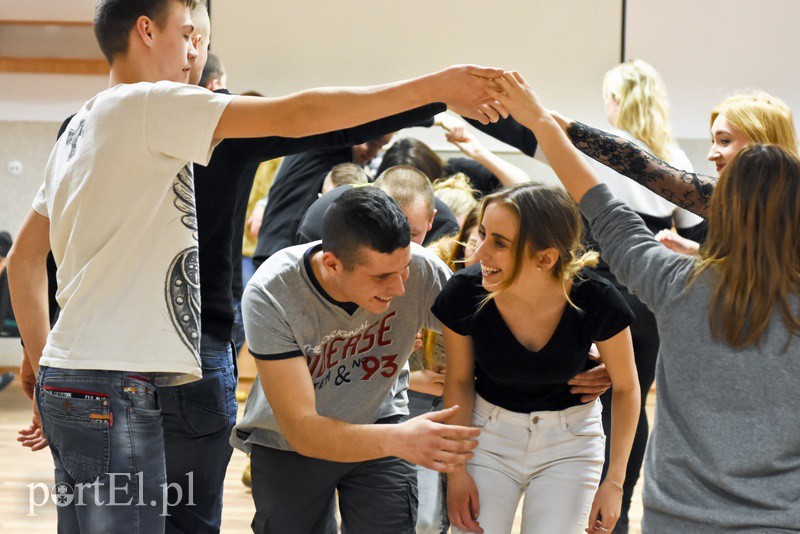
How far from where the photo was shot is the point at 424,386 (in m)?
2.48

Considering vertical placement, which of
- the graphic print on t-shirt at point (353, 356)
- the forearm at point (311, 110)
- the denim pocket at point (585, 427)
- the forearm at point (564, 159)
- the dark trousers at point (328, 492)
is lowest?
the dark trousers at point (328, 492)

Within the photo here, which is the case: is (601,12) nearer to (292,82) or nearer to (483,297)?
(292,82)

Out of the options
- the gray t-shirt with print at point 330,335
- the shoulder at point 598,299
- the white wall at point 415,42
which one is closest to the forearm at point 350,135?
the gray t-shirt with print at point 330,335

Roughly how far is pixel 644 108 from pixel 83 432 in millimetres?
2371

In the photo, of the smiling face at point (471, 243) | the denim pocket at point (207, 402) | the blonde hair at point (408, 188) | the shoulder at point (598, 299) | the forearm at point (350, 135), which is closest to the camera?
the forearm at point (350, 135)

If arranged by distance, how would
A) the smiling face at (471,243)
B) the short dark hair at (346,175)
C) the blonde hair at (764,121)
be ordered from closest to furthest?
the blonde hair at (764,121)
the smiling face at (471,243)
the short dark hair at (346,175)

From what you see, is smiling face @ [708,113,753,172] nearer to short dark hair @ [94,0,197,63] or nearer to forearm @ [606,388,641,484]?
A: forearm @ [606,388,641,484]

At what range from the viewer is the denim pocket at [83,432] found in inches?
60.5

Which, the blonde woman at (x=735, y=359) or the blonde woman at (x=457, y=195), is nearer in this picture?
the blonde woman at (x=735, y=359)

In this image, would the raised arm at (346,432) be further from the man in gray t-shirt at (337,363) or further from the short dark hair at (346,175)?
the short dark hair at (346,175)

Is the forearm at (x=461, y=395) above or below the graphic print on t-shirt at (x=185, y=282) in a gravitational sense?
below

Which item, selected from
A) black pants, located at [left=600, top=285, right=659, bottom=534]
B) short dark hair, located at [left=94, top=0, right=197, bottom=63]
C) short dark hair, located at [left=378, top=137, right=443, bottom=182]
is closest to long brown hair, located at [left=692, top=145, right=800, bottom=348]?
short dark hair, located at [left=94, top=0, right=197, bottom=63]

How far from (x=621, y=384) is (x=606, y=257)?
599 mm

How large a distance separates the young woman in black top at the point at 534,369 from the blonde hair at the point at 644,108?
113cm
